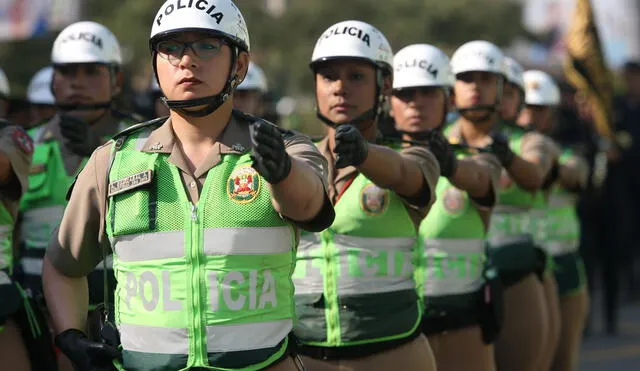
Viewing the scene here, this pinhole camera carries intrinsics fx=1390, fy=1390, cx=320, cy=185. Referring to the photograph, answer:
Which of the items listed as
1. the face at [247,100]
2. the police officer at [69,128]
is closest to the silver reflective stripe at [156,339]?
the police officer at [69,128]

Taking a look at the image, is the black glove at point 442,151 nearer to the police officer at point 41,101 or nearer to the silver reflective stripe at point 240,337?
the silver reflective stripe at point 240,337

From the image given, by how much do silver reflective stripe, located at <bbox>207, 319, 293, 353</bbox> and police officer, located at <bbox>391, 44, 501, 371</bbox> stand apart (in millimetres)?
2938

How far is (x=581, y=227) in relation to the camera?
15.9 metres

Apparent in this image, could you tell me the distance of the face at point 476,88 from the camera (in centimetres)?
854

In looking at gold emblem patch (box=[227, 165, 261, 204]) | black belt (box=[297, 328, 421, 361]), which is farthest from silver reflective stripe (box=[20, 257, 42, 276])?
gold emblem patch (box=[227, 165, 261, 204])

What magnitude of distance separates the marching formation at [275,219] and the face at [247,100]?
0.03 meters

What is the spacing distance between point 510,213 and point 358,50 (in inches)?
130

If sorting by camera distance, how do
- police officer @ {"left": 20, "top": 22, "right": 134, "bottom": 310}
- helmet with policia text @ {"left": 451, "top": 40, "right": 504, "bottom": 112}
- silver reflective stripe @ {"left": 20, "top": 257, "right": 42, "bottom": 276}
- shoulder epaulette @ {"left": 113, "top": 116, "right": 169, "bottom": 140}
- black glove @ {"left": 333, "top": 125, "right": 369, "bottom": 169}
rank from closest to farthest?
shoulder epaulette @ {"left": 113, "top": 116, "right": 169, "bottom": 140}
black glove @ {"left": 333, "top": 125, "right": 369, "bottom": 169}
police officer @ {"left": 20, "top": 22, "right": 134, "bottom": 310}
silver reflective stripe @ {"left": 20, "top": 257, "right": 42, "bottom": 276}
helmet with policia text @ {"left": 451, "top": 40, "right": 504, "bottom": 112}

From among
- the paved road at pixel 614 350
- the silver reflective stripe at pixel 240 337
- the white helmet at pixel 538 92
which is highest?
the white helmet at pixel 538 92

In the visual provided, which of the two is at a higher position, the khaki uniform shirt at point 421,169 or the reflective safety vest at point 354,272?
the khaki uniform shirt at point 421,169

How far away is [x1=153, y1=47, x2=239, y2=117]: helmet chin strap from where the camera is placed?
14.4 feet

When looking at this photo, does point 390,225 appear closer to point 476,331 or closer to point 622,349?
point 476,331

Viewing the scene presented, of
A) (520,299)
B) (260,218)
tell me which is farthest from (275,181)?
(520,299)

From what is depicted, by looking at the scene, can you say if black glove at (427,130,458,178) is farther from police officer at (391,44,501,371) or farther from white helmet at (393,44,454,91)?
white helmet at (393,44,454,91)
